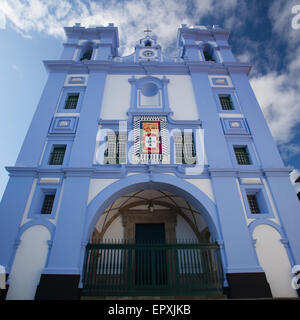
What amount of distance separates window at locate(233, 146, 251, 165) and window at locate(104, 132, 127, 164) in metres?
6.16

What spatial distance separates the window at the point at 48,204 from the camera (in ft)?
31.7

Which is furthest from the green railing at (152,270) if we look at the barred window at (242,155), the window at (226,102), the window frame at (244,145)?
the window at (226,102)

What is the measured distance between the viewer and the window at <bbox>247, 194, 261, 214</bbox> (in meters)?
10.0

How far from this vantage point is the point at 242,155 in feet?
37.3

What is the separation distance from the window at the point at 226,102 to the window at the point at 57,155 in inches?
399

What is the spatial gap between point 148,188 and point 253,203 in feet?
17.2

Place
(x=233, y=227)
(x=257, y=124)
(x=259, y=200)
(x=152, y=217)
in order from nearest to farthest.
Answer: (x=233, y=227) < (x=259, y=200) < (x=257, y=124) < (x=152, y=217)

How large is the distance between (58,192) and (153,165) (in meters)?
4.62

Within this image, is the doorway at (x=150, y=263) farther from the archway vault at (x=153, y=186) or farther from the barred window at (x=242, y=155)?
the barred window at (x=242, y=155)

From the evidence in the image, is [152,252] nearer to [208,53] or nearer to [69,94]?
[69,94]

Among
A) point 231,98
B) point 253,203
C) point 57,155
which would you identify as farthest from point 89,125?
point 253,203

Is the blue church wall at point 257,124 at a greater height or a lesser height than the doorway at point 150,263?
greater

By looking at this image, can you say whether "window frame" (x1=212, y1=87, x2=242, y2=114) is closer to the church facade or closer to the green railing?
the church facade
